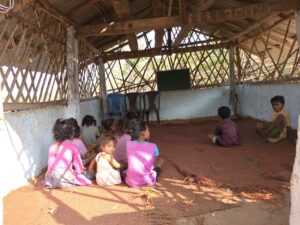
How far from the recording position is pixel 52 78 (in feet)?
20.4

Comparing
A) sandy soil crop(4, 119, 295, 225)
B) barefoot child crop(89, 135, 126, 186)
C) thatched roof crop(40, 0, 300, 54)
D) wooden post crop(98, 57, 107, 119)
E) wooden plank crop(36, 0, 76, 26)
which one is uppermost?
thatched roof crop(40, 0, 300, 54)

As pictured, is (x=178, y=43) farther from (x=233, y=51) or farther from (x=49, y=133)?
(x=49, y=133)

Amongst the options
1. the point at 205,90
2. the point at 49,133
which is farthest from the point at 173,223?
the point at 205,90

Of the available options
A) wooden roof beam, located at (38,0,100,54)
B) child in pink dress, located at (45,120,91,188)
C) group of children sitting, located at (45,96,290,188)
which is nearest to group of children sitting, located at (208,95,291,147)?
group of children sitting, located at (45,96,290,188)

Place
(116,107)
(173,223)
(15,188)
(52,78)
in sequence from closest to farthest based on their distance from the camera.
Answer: (173,223), (15,188), (52,78), (116,107)

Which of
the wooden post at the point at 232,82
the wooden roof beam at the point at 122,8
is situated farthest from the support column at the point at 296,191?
the wooden post at the point at 232,82

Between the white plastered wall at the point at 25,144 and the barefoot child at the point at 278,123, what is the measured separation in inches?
135

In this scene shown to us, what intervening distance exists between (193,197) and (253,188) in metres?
0.63

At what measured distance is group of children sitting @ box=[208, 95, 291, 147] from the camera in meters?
5.62

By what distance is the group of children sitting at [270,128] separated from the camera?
5625mm

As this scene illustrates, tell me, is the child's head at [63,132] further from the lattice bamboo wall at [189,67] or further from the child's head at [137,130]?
the lattice bamboo wall at [189,67]

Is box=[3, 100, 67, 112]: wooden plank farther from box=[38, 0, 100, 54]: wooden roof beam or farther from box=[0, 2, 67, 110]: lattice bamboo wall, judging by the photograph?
box=[38, 0, 100, 54]: wooden roof beam

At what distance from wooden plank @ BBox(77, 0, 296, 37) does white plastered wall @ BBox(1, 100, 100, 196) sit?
170 cm

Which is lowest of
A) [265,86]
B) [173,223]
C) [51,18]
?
[173,223]
